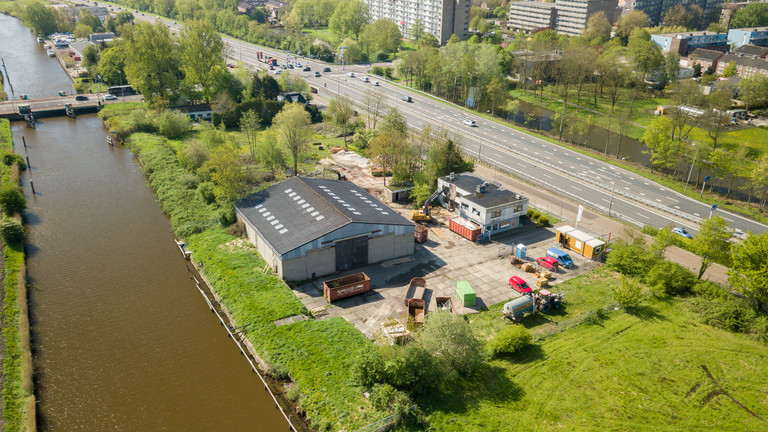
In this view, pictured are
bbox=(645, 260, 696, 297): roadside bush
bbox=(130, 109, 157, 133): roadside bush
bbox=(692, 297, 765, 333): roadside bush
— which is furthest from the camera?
bbox=(130, 109, 157, 133): roadside bush

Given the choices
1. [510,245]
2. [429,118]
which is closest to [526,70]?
[429,118]

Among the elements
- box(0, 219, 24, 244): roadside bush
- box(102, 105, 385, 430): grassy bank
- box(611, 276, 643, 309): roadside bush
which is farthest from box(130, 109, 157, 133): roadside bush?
box(611, 276, 643, 309): roadside bush

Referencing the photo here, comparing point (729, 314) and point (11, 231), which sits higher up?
point (11, 231)

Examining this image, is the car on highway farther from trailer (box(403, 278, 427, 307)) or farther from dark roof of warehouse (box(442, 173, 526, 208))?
trailer (box(403, 278, 427, 307))

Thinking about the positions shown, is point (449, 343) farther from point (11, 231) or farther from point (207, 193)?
point (11, 231)

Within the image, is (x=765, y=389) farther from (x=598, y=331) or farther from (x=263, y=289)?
(x=263, y=289)

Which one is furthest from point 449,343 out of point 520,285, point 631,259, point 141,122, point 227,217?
point 141,122

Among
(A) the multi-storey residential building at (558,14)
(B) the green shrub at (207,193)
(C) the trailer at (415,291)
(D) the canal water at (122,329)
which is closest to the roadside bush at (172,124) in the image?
(D) the canal water at (122,329)
